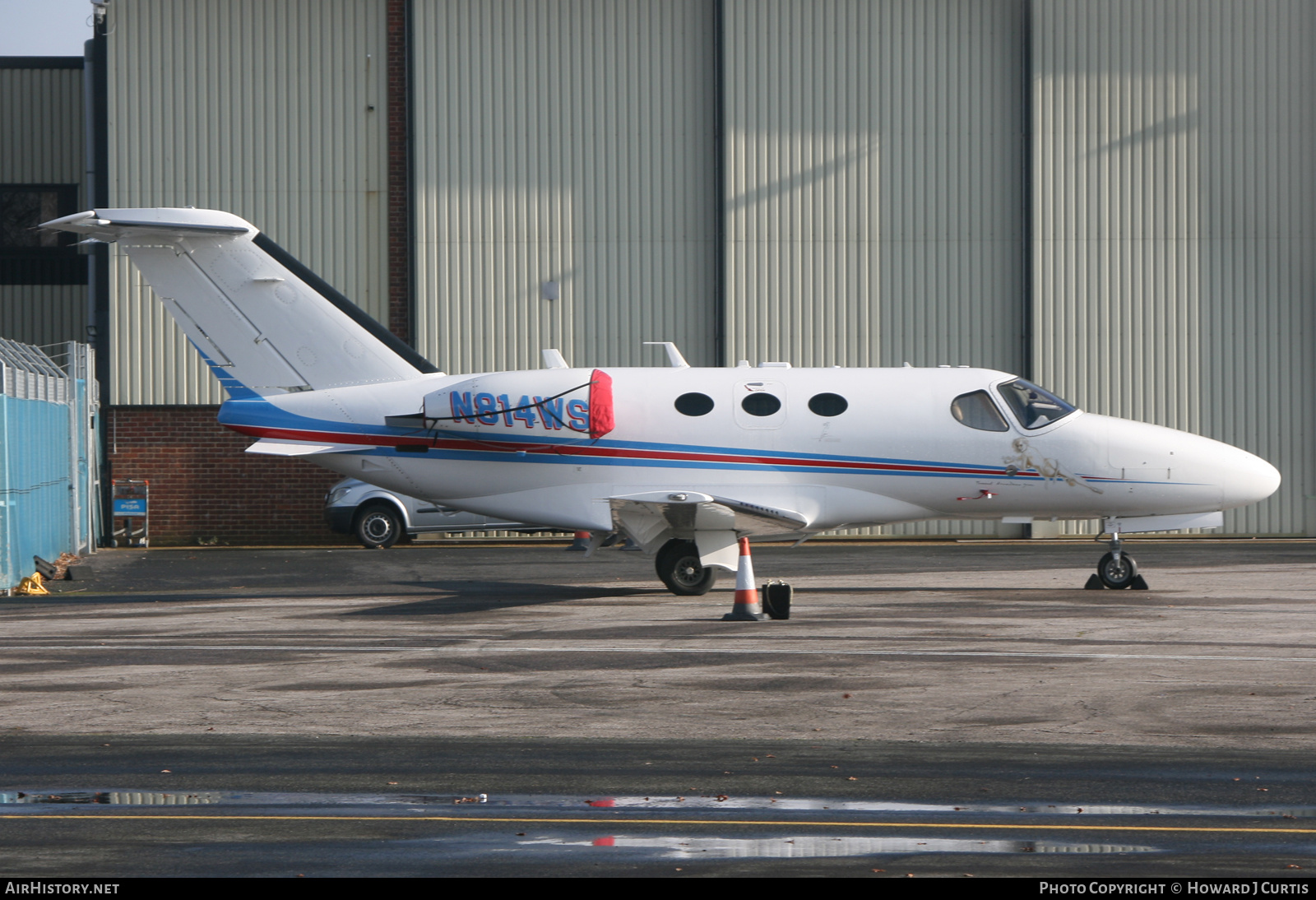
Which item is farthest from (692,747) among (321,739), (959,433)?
(959,433)

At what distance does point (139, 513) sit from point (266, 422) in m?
12.0

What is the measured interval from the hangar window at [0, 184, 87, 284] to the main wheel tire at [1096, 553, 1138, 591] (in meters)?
23.6

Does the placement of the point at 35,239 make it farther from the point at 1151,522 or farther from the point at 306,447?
the point at 1151,522

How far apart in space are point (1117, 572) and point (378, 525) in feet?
45.0

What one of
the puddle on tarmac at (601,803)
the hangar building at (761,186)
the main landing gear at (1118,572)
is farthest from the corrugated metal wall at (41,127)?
the puddle on tarmac at (601,803)

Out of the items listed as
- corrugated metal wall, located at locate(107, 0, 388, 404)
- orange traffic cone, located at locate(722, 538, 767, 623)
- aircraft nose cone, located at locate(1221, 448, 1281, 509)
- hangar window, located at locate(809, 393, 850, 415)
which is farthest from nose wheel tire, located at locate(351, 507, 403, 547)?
aircraft nose cone, located at locate(1221, 448, 1281, 509)

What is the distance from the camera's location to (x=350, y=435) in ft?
56.6

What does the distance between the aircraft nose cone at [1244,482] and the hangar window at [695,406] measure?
20.1 feet

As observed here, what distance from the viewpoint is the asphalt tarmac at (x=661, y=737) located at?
6164mm

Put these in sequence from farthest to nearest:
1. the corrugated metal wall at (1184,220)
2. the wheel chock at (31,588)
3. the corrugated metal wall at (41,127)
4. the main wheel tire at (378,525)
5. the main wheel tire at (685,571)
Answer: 1. the corrugated metal wall at (41,127)
2. the corrugated metal wall at (1184,220)
3. the main wheel tire at (378,525)
4. the wheel chock at (31,588)
5. the main wheel tire at (685,571)

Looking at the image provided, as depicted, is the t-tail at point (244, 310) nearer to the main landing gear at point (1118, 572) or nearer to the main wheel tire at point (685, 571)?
the main wheel tire at point (685, 571)

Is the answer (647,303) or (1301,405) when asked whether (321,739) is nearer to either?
(647,303)

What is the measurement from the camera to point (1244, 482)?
17328 millimetres

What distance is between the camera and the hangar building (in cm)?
2839
